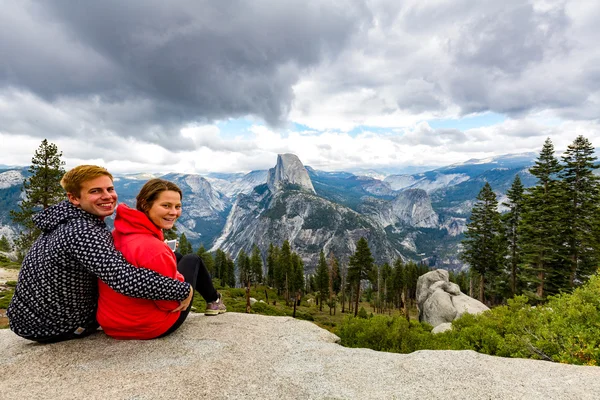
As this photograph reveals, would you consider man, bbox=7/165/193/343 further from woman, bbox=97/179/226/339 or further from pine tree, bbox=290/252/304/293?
pine tree, bbox=290/252/304/293

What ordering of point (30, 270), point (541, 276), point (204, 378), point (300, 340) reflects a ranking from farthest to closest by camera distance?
point (541, 276) → point (300, 340) → point (30, 270) → point (204, 378)

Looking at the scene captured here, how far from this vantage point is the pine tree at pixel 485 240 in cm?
3975

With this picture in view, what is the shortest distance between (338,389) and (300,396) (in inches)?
24.6

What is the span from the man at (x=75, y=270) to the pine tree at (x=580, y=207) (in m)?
39.7

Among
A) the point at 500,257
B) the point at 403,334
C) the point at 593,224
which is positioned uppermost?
the point at 593,224

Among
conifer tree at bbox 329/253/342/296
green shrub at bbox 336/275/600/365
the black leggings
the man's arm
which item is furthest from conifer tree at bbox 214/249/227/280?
the man's arm

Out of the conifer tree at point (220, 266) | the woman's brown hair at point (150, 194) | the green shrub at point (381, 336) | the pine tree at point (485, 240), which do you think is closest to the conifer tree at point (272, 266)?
the conifer tree at point (220, 266)

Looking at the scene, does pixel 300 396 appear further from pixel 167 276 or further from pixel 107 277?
pixel 107 277

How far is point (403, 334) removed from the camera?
35.8 feet

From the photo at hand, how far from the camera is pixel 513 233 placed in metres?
37.3

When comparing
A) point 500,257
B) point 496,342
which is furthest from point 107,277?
point 500,257

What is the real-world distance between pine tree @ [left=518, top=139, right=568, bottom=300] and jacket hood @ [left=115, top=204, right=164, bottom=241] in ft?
123

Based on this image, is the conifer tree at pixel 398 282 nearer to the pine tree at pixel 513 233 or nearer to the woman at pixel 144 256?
the pine tree at pixel 513 233

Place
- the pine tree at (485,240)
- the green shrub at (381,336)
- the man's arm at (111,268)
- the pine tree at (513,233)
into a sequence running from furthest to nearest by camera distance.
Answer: the pine tree at (485,240) < the pine tree at (513,233) < the green shrub at (381,336) < the man's arm at (111,268)
